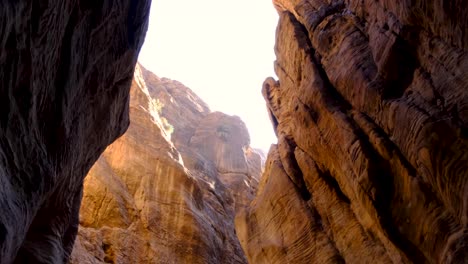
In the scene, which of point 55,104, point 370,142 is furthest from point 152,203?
point 55,104

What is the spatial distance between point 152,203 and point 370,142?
17354mm

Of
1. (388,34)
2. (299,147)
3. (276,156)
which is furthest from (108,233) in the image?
(388,34)

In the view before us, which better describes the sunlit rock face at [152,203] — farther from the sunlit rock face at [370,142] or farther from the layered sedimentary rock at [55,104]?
the layered sedimentary rock at [55,104]

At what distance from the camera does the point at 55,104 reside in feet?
33.4

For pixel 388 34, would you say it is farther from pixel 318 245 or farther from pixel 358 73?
pixel 318 245

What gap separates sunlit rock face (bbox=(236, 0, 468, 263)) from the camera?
10.9 m

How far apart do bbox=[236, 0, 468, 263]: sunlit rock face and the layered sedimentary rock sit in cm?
695

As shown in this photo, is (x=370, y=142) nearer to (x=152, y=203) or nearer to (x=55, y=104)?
(x=55, y=104)

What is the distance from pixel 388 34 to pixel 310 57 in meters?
5.67

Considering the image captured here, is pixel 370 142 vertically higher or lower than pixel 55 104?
higher

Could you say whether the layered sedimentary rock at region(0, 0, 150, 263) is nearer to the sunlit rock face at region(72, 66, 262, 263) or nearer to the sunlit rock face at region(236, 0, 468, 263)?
the sunlit rock face at region(236, 0, 468, 263)

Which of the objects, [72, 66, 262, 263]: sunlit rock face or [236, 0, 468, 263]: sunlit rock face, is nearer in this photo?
[236, 0, 468, 263]: sunlit rock face

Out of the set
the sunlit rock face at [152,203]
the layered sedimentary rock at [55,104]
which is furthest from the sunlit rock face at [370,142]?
the layered sedimentary rock at [55,104]

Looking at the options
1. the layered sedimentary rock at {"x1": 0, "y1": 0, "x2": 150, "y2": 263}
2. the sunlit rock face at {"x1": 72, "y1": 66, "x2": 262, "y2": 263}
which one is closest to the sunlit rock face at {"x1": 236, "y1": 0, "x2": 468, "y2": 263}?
the sunlit rock face at {"x1": 72, "y1": 66, "x2": 262, "y2": 263}
